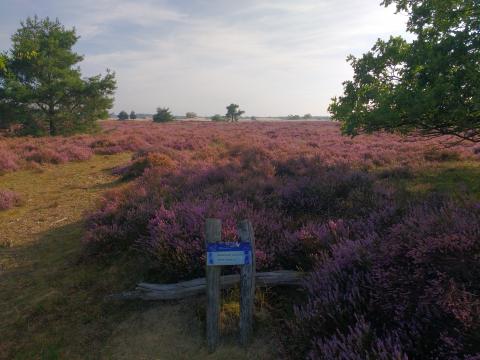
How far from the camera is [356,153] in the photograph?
47.6 feet

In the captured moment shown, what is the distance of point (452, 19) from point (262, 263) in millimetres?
6377

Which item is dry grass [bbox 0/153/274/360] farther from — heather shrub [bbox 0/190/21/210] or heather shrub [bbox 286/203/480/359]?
heather shrub [bbox 0/190/21/210]

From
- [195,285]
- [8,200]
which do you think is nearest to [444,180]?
[195,285]

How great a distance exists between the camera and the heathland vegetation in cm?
297

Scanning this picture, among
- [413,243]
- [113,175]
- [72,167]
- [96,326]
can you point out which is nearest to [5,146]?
[72,167]

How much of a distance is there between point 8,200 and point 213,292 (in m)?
8.64

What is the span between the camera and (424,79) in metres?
6.95

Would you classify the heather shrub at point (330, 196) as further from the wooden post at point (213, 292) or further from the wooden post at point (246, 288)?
the wooden post at point (213, 292)

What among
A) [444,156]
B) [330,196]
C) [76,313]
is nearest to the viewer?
[76,313]

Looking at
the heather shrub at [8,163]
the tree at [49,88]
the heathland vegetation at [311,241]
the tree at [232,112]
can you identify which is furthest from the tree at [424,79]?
the tree at [232,112]

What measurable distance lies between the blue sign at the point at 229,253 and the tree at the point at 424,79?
203 inches

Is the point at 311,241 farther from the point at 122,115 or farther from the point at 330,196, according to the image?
the point at 122,115

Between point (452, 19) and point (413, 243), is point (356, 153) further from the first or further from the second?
point (413, 243)

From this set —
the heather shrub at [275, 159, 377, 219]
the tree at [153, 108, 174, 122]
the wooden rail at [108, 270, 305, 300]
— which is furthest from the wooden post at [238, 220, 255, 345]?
the tree at [153, 108, 174, 122]
